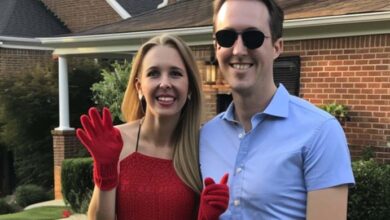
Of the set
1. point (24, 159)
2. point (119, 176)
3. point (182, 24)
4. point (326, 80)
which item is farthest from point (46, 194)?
point (119, 176)

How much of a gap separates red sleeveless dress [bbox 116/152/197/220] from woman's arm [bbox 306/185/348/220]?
0.74 metres

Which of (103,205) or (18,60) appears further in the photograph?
(18,60)

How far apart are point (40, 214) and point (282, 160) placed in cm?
841

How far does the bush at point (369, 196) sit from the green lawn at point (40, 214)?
5534 millimetres

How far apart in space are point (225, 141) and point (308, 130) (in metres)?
0.36

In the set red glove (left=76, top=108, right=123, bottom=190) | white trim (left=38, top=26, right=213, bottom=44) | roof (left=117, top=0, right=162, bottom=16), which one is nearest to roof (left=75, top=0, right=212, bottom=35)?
white trim (left=38, top=26, right=213, bottom=44)

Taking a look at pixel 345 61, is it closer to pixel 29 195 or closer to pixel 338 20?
pixel 338 20

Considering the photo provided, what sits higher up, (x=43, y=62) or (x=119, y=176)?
(x=43, y=62)

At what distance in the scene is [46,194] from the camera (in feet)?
39.8

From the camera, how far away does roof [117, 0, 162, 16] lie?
47.6 feet

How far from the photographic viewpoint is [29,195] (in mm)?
11805

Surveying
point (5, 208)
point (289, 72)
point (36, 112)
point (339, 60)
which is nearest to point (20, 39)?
point (36, 112)

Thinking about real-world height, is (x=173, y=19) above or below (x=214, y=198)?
above

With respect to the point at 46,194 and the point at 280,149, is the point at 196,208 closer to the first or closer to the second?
the point at 280,149
